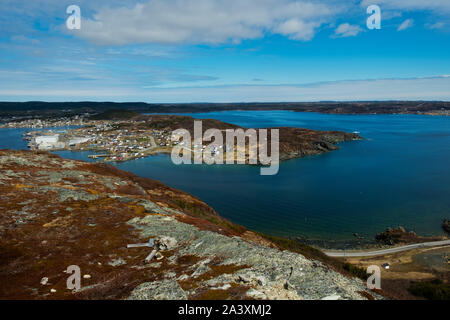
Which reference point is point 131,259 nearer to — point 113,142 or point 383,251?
point 383,251

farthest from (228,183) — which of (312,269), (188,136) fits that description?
(188,136)

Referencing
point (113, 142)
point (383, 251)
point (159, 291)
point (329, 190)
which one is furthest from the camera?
point (113, 142)

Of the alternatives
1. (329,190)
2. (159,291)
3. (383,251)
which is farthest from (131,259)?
(329,190)

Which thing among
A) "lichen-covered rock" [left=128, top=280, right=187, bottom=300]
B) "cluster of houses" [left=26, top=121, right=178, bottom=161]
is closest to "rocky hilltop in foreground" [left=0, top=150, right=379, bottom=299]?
"lichen-covered rock" [left=128, top=280, right=187, bottom=300]

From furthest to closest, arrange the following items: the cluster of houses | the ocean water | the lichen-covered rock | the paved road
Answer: the cluster of houses, the ocean water, the paved road, the lichen-covered rock

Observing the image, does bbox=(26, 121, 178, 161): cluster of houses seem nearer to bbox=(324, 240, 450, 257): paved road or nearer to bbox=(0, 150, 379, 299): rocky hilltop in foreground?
bbox=(0, 150, 379, 299): rocky hilltop in foreground

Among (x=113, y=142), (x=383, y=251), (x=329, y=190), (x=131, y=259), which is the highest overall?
(x=113, y=142)
